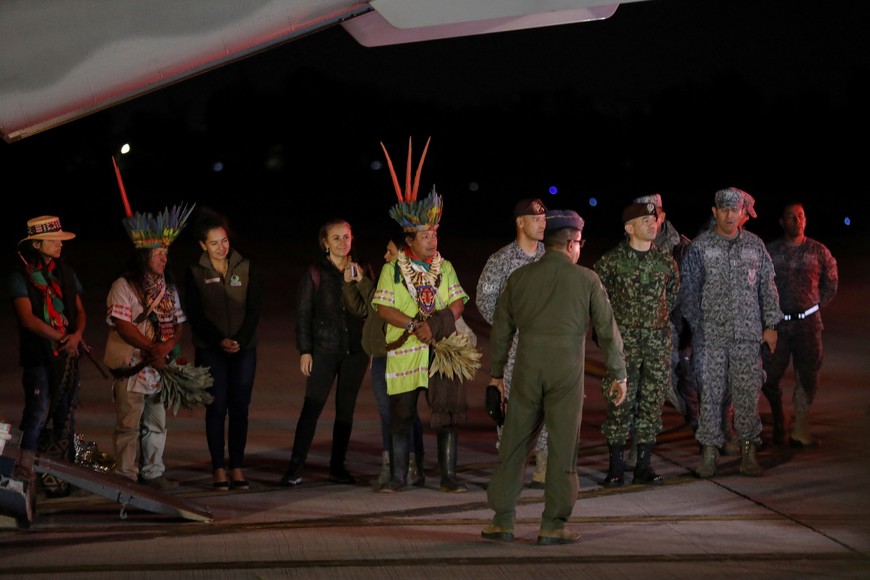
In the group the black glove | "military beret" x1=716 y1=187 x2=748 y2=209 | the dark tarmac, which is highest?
"military beret" x1=716 y1=187 x2=748 y2=209

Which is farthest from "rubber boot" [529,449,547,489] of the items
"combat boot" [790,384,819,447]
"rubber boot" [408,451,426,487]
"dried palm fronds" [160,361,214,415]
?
"combat boot" [790,384,819,447]

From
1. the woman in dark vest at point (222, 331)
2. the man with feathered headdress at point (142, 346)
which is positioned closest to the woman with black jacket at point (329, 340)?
the woman in dark vest at point (222, 331)

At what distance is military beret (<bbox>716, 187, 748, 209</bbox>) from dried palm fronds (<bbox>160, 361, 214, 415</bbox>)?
3.99 meters

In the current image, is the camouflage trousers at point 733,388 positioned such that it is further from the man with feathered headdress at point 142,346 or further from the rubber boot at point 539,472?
the man with feathered headdress at point 142,346

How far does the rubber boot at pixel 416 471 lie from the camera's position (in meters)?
8.91

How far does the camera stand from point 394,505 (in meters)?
8.23

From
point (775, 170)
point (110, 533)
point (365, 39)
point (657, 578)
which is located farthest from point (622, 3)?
point (775, 170)

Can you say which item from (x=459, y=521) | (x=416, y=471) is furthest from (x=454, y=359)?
(x=459, y=521)

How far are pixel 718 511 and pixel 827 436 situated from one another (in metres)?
2.92

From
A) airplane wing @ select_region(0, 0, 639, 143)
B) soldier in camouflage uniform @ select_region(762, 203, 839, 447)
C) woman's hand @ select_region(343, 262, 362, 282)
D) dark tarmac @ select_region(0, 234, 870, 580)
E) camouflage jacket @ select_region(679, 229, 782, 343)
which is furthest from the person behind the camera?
soldier in camouflage uniform @ select_region(762, 203, 839, 447)

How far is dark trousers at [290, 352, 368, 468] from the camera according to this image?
9086 millimetres

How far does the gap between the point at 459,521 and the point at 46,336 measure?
124 inches

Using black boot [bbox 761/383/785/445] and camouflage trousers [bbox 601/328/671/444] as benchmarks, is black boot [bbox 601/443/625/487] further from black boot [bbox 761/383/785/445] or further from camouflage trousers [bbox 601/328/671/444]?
black boot [bbox 761/383/785/445]

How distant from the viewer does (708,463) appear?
9.10 meters
